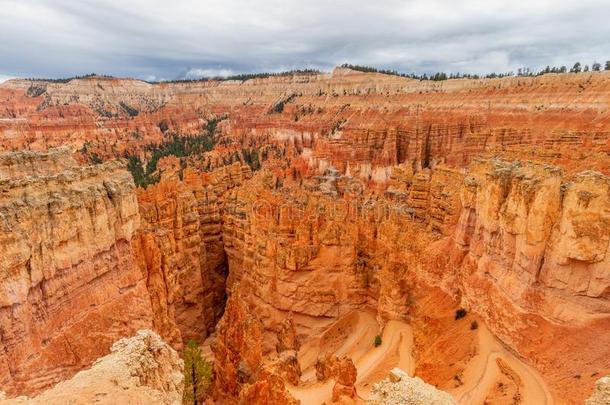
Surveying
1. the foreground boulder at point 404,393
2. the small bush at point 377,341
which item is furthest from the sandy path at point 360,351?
the foreground boulder at point 404,393

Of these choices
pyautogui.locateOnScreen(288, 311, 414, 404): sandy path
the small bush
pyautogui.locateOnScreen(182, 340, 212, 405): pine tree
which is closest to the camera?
pyautogui.locateOnScreen(182, 340, 212, 405): pine tree

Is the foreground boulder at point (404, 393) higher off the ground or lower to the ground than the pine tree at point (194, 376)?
higher

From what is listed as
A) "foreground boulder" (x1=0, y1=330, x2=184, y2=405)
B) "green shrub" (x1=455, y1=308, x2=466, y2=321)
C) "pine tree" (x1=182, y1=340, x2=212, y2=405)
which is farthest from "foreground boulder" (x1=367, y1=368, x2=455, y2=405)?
"pine tree" (x1=182, y1=340, x2=212, y2=405)

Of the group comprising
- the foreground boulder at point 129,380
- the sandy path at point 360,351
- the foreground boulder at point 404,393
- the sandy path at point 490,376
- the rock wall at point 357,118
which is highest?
the rock wall at point 357,118

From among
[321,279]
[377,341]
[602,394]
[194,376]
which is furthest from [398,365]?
[602,394]

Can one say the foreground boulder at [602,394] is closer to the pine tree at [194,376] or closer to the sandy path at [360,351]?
the sandy path at [360,351]

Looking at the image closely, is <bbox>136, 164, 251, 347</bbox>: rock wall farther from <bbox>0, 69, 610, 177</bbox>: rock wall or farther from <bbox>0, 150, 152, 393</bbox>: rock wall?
<bbox>0, 69, 610, 177</bbox>: rock wall

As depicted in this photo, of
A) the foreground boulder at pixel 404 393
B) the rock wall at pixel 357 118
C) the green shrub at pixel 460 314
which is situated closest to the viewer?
the foreground boulder at pixel 404 393

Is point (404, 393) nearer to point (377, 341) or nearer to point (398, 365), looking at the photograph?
point (398, 365)
